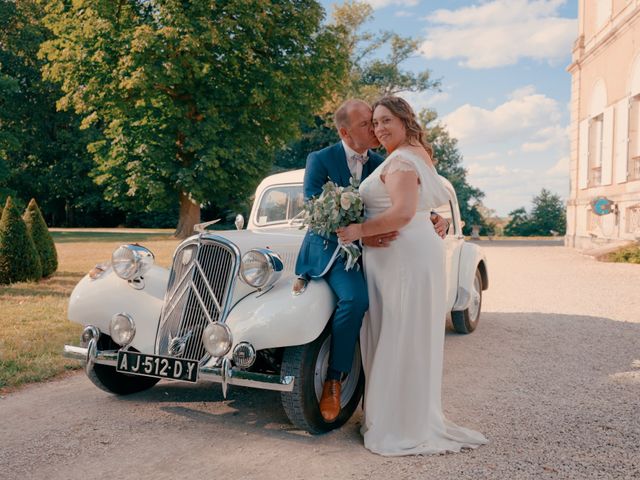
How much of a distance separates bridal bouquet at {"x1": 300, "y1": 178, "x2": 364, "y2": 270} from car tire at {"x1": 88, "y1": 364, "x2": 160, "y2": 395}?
201cm

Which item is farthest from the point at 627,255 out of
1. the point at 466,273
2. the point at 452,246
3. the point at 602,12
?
the point at 452,246

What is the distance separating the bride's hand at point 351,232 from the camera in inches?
144

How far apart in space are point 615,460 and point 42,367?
187 inches

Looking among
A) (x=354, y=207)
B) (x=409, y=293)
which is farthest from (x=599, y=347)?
(x=354, y=207)

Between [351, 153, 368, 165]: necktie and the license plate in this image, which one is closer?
the license plate

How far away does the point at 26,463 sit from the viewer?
3.30 meters

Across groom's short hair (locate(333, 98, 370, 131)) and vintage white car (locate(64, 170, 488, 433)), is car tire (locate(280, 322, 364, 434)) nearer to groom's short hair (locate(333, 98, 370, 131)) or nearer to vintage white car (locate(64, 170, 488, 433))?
vintage white car (locate(64, 170, 488, 433))

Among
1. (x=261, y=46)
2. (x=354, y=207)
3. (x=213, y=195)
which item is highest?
(x=261, y=46)

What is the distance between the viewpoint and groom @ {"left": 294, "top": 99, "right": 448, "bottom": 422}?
12.0ft

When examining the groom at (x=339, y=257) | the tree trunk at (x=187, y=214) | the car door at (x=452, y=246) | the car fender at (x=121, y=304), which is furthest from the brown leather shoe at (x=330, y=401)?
the tree trunk at (x=187, y=214)

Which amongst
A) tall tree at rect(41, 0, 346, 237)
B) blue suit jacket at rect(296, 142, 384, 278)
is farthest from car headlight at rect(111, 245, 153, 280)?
tall tree at rect(41, 0, 346, 237)

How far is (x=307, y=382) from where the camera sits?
3637 mm

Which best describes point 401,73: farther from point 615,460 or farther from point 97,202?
point 615,460

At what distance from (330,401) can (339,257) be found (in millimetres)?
926
